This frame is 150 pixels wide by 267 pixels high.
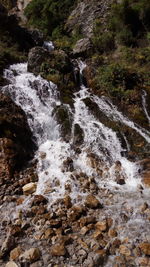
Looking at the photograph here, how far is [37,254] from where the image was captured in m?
4.90

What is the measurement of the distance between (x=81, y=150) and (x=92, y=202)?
2.91 metres

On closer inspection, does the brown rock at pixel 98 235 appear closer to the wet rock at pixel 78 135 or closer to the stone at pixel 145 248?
the stone at pixel 145 248

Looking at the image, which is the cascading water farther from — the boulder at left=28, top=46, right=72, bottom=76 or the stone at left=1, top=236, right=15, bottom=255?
the stone at left=1, top=236, right=15, bottom=255

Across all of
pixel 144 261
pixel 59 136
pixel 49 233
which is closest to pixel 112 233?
pixel 144 261

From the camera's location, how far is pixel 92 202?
646cm

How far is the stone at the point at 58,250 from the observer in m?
4.91

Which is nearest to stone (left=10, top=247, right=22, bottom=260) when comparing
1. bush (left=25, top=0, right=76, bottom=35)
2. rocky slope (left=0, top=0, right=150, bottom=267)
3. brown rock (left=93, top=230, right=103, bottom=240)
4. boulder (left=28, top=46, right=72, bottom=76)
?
rocky slope (left=0, top=0, right=150, bottom=267)

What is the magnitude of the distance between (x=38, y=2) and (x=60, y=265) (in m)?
31.0

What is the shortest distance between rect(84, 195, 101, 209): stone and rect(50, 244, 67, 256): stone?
5.21 feet

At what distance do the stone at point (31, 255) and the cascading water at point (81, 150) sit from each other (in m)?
1.59

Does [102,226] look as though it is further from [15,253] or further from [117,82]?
[117,82]

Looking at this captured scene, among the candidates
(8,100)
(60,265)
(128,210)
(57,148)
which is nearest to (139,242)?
(128,210)

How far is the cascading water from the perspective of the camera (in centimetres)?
670

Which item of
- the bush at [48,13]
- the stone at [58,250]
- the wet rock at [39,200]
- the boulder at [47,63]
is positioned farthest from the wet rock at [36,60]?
the bush at [48,13]
